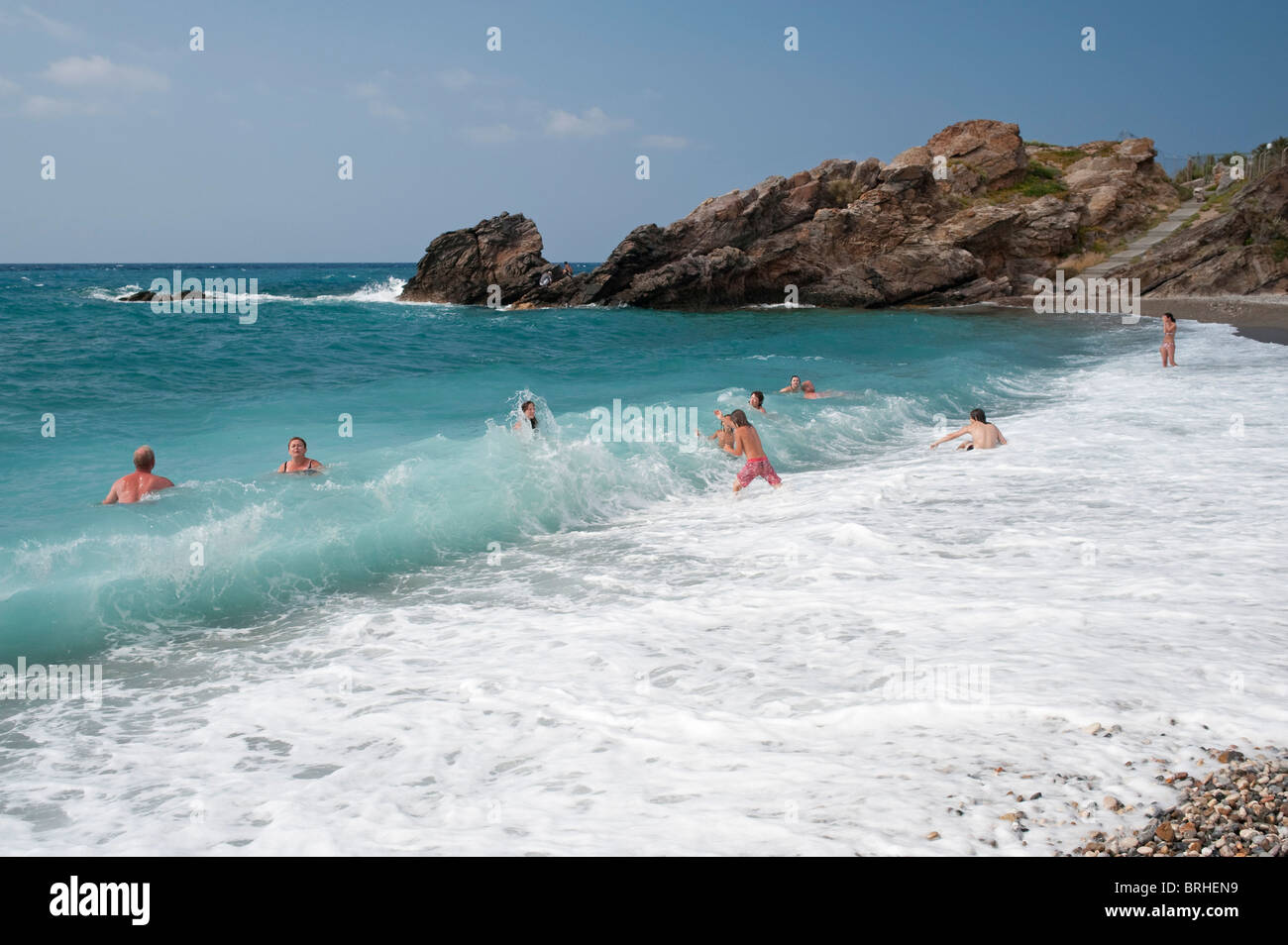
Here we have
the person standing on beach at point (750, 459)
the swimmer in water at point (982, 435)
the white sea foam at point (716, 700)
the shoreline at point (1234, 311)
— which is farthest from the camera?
the shoreline at point (1234, 311)

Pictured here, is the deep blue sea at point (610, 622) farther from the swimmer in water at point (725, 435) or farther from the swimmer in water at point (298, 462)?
the swimmer in water at point (725, 435)

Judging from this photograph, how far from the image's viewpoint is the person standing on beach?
11.0 m

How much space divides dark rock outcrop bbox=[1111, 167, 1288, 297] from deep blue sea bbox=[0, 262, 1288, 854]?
82.4ft

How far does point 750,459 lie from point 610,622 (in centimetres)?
519

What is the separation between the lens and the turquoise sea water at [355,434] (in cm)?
786

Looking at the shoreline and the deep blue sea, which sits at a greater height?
the shoreline

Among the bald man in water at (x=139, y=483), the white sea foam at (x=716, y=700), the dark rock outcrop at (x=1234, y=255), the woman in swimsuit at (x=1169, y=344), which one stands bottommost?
the white sea foam at (x=716, y=700)

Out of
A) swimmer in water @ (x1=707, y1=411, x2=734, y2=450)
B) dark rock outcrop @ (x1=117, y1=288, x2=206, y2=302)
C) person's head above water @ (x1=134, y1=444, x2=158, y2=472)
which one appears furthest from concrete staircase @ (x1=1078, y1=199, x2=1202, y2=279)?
dark rock outcrop @ (x1=117, y1=288, x2=206, y2=302)

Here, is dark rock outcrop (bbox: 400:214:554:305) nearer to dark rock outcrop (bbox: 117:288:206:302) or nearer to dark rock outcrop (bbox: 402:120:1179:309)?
dark rock outcrop (bbox: 402:120:1179:309)

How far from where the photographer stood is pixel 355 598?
750 cm

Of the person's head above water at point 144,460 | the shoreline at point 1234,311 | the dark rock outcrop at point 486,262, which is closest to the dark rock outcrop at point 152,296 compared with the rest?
the dark rock outcrop at point 486,262

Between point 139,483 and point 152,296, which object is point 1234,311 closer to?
point 139,483

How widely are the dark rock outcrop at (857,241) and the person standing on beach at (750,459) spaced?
123 feet

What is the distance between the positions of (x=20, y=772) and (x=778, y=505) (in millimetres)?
7524
